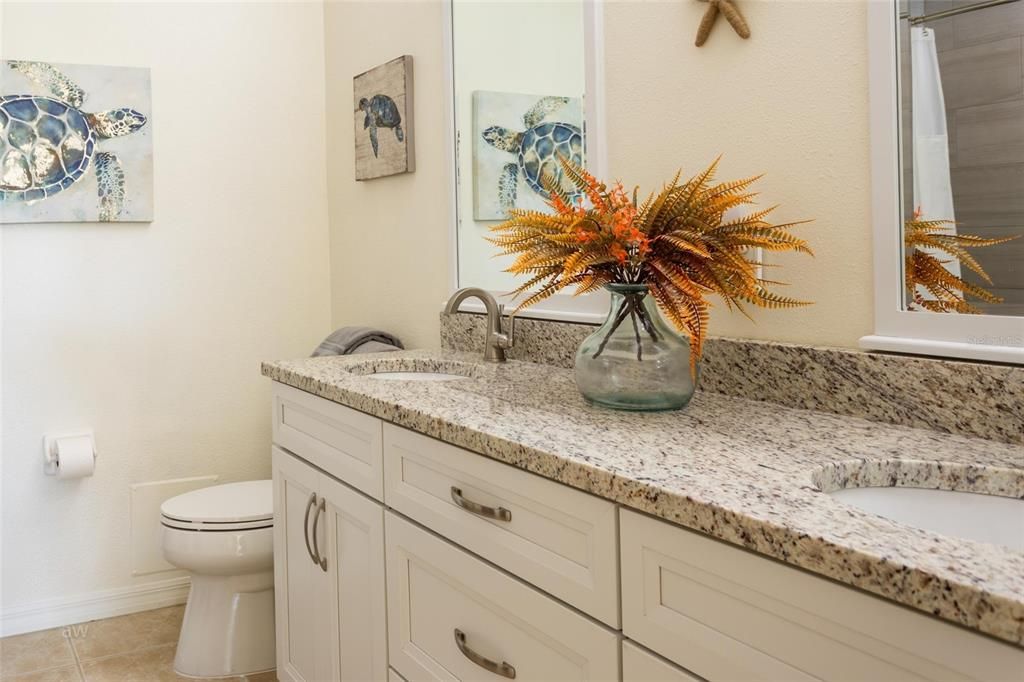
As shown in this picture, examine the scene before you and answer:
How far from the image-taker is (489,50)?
2189mm

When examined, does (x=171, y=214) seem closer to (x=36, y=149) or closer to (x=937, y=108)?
(x=36, y=149)

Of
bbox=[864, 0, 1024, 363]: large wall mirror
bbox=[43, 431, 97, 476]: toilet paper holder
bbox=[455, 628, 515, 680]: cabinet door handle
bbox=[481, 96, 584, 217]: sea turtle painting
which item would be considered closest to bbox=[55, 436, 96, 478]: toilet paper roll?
bbox=[43, 431, 97, 476]: toilet paper holder

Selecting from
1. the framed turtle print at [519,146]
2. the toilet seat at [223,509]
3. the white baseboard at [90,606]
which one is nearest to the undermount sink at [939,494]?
the framed turtle print at [519,146]

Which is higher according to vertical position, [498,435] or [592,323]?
[592,323]

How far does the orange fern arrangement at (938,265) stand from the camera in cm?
120

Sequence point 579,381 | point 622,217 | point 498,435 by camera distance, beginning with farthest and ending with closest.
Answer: point 579,381 → point 622,217 → point 498,435

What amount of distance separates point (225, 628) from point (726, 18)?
1.95 m

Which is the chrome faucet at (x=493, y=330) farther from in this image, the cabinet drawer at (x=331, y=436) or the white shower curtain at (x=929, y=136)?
the white shower curtain at (x=929, y=136)

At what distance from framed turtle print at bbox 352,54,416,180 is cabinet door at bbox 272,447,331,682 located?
3.21 ft

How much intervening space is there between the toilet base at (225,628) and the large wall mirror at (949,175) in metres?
1.79

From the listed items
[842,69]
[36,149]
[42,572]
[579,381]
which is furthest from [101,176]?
[842,69]

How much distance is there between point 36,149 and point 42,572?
1.28 meters

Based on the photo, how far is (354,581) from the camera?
1.72 m

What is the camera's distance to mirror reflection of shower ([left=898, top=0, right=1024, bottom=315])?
114 cm
